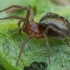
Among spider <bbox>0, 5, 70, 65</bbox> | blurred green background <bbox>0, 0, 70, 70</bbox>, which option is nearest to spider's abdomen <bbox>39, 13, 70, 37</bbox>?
spider <bbox>0, 5, 70, 65</bbox>

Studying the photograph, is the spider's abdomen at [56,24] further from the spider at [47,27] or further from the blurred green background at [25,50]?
the blurred green background at [25,50]

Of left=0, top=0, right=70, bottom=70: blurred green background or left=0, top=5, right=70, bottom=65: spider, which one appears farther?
left=0, top=5, right=70, bottom=65: spider

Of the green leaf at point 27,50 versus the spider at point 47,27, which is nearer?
the green leaf at point 27,50

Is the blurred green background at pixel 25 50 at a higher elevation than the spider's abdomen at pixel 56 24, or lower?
lower

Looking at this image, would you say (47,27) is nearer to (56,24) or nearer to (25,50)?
(56,24)

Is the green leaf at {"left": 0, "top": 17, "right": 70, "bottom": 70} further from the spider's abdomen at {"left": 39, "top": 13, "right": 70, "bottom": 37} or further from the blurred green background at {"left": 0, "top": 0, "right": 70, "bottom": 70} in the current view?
the spider's abdomen at {"left": 39, "top": 13, "right": 70, "bottom": 37}

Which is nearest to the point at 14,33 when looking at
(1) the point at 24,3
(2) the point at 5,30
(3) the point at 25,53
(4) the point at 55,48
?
(2) the point at 5,30

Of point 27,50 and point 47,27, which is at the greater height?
point 47,27

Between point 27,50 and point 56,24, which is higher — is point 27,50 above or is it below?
below

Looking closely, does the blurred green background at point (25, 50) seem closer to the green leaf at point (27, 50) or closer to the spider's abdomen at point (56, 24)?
the green leaf at point (27, 50)

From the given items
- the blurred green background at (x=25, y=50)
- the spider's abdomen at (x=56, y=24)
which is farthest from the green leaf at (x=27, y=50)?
the spider's abdomen at (x=56, y=24)

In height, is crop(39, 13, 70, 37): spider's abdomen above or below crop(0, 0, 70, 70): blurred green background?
above

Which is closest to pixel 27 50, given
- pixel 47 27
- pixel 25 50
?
pixel 25 50
